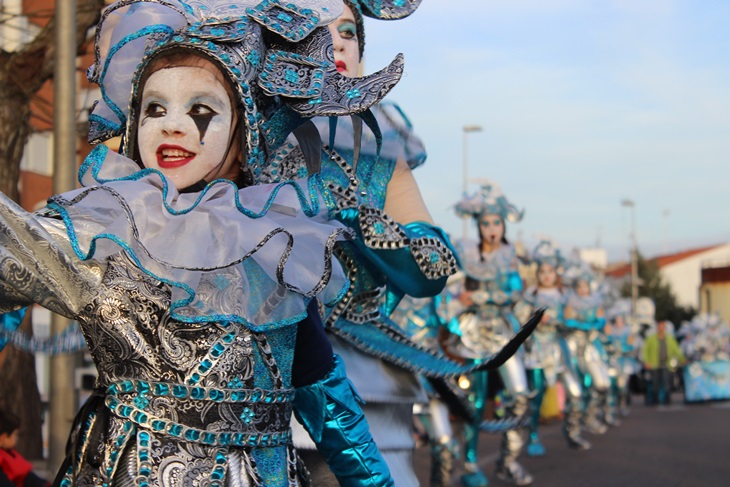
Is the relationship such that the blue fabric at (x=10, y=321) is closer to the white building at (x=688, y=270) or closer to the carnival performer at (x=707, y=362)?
the carnival performer at (x=707, y=362)

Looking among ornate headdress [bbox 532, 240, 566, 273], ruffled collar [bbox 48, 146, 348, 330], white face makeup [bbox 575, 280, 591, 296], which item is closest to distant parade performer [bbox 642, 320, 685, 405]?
white face makeup [bbox 575, 280, 591, 296]

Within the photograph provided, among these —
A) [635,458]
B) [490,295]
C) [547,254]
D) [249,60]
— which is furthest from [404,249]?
[547,254]

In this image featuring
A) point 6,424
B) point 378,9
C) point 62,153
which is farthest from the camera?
point 62,153

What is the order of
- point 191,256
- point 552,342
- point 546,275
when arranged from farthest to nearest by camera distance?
point 546,275
point 552,342
point 191,256

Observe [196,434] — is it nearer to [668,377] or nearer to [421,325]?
[421,325]

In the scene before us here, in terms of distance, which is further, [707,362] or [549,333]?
[707,362]

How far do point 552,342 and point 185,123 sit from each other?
11.5 metres

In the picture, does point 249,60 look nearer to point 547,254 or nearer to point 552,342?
point 552,342

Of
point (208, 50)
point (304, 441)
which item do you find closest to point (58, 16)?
point (304, 441)

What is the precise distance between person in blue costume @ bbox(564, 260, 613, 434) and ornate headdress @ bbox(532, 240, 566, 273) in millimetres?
651

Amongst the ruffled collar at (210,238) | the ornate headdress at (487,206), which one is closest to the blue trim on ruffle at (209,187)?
the ruffled collar at (210,238)

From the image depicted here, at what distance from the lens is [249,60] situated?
2703mm

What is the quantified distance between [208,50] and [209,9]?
0.72ft

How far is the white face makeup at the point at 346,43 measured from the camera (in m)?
4.05
